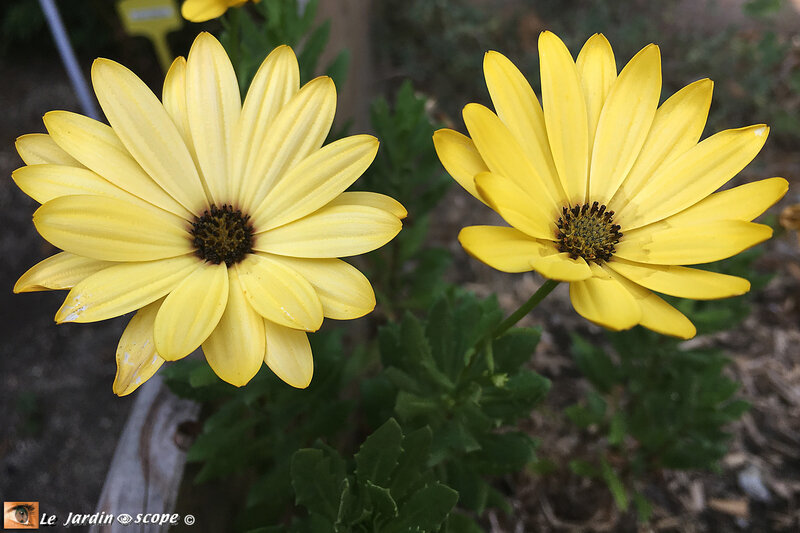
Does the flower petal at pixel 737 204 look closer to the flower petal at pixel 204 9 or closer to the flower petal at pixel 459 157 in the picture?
the flower petal at pixel 459 157

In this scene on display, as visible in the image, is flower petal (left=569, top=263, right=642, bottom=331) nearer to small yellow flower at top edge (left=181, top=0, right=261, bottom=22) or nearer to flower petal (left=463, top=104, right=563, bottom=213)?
flower petal (left=463, top=104, right=563, bottom=213)

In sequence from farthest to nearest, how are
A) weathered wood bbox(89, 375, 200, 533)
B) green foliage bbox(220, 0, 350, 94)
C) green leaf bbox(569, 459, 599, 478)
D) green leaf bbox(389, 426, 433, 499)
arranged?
green leaf bbox(569, 459, 599, 478) < green foliage bbox(220, 0, 350, 94) < weathered wood bbox(89, 375, 200, 533) < green leaf bbox(389, 426, 433, 499)

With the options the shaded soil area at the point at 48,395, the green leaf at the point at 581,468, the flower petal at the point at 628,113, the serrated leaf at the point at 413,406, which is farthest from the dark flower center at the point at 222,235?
the shaded soil area at the point at 48,395

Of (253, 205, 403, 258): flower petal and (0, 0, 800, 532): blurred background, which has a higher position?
(0, 0, 800, 532): blurred background

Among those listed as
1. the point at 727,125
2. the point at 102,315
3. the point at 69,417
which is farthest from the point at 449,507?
the point at 727,125

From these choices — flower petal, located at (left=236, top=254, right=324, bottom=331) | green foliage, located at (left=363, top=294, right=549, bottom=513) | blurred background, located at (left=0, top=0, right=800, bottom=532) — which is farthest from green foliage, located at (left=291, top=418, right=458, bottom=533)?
blurred background, located at (left=0, top=0, right=800, bottom=532)

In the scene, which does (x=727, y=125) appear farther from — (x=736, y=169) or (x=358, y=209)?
(x=358, y=209)

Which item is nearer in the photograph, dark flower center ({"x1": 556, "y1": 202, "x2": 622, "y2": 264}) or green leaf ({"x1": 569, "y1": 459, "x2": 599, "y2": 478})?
dark flower center ({"x1": 556, "y1": 202, "x2": 622, "y2": 264})

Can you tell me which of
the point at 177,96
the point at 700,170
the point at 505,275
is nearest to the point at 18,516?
the point at 177,96
